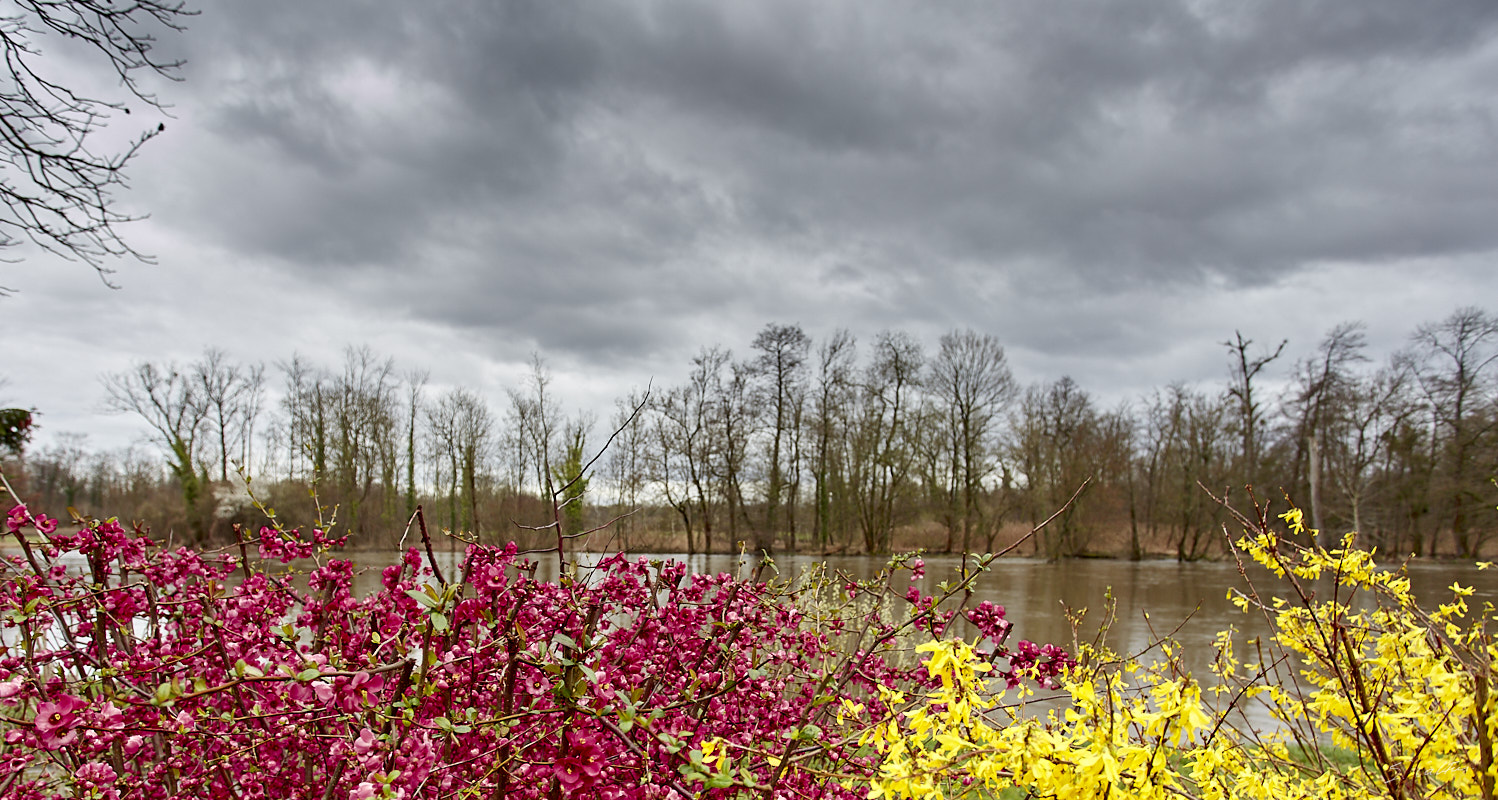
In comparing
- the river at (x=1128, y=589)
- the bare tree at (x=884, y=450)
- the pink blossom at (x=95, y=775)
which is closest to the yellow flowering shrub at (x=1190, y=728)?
the pink blossom at (x=95, y=775)

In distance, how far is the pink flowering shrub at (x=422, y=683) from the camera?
152 centimetres

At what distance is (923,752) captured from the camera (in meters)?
1.54

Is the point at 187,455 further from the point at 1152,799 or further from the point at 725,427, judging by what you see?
the point at 1152,799

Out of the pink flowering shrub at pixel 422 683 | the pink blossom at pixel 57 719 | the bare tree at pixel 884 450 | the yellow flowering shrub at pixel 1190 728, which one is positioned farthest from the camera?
the bare tree at pixel 884 450

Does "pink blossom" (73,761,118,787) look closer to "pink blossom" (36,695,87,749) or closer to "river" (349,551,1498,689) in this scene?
"pink blossom" (36,695,87,749)

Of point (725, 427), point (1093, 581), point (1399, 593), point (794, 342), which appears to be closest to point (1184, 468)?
point (1093, 581)

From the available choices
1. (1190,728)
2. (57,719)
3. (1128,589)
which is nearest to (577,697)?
(57,719)

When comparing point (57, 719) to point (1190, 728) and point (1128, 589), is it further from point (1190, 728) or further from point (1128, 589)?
point (1128, 589)

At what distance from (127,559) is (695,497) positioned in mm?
31474

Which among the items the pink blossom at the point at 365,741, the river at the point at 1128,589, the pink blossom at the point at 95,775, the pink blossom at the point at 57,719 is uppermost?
the pink blossom at the point at 57,719

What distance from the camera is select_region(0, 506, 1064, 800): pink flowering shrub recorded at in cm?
152

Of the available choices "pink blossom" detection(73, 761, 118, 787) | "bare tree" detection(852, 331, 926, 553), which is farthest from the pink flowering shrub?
"bare tree" detection(852, 331, 926, 553)

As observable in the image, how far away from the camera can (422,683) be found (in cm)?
151

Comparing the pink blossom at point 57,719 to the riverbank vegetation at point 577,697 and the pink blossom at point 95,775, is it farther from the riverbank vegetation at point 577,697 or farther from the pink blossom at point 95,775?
the pink blossom at point 95,775
